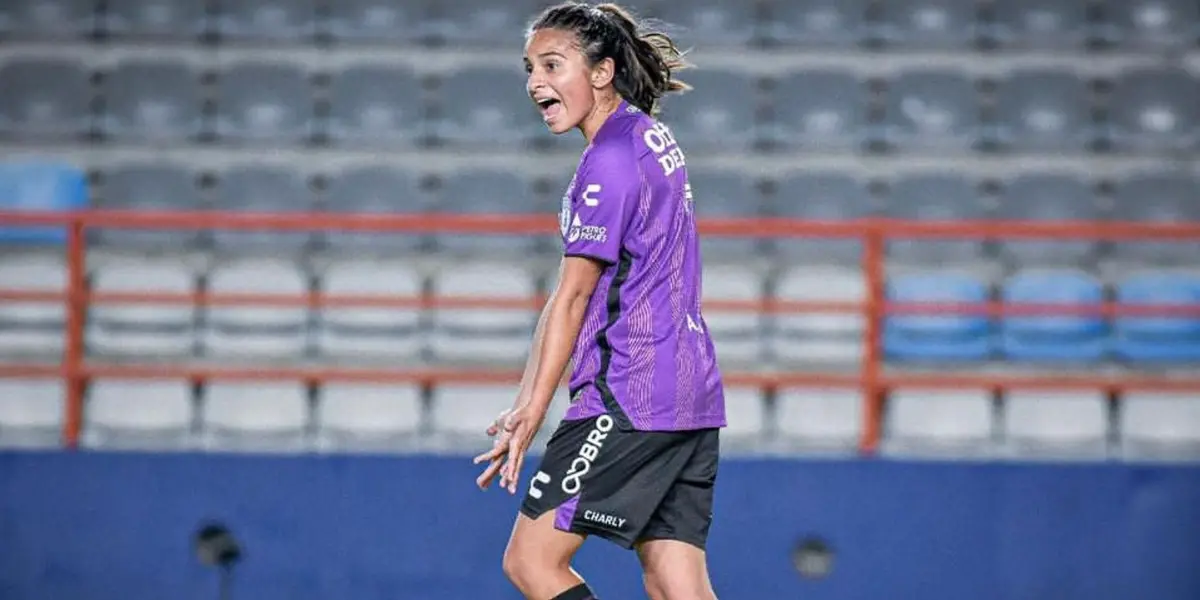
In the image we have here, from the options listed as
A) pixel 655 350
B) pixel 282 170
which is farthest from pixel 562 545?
pixel 282 170

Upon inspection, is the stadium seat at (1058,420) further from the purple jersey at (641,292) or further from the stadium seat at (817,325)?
the purple jersey at (641,292)

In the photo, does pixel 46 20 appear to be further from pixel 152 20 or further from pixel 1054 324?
pixel 1054 324

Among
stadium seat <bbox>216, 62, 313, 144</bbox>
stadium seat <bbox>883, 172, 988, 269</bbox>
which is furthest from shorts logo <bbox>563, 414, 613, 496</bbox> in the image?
stadium seat <bbox>216, 62, 313, 144</bbox>

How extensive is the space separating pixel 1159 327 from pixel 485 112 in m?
3.65

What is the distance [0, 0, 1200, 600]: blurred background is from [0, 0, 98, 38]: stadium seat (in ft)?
0.05

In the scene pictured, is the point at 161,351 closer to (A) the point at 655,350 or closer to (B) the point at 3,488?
(B) the point at 3,488

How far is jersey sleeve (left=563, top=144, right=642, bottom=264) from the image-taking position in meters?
3.44

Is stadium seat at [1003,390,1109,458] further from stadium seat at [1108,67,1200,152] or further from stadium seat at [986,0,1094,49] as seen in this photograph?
stadium seat at [986,0,1094,49]

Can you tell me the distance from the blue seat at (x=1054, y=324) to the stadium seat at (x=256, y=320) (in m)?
3.21

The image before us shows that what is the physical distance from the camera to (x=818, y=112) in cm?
956

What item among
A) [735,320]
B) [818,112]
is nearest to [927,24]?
[818,112]

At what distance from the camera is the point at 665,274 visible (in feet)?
11.7

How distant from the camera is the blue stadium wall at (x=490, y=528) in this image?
6.32 metres

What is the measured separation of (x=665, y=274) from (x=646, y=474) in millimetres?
411
